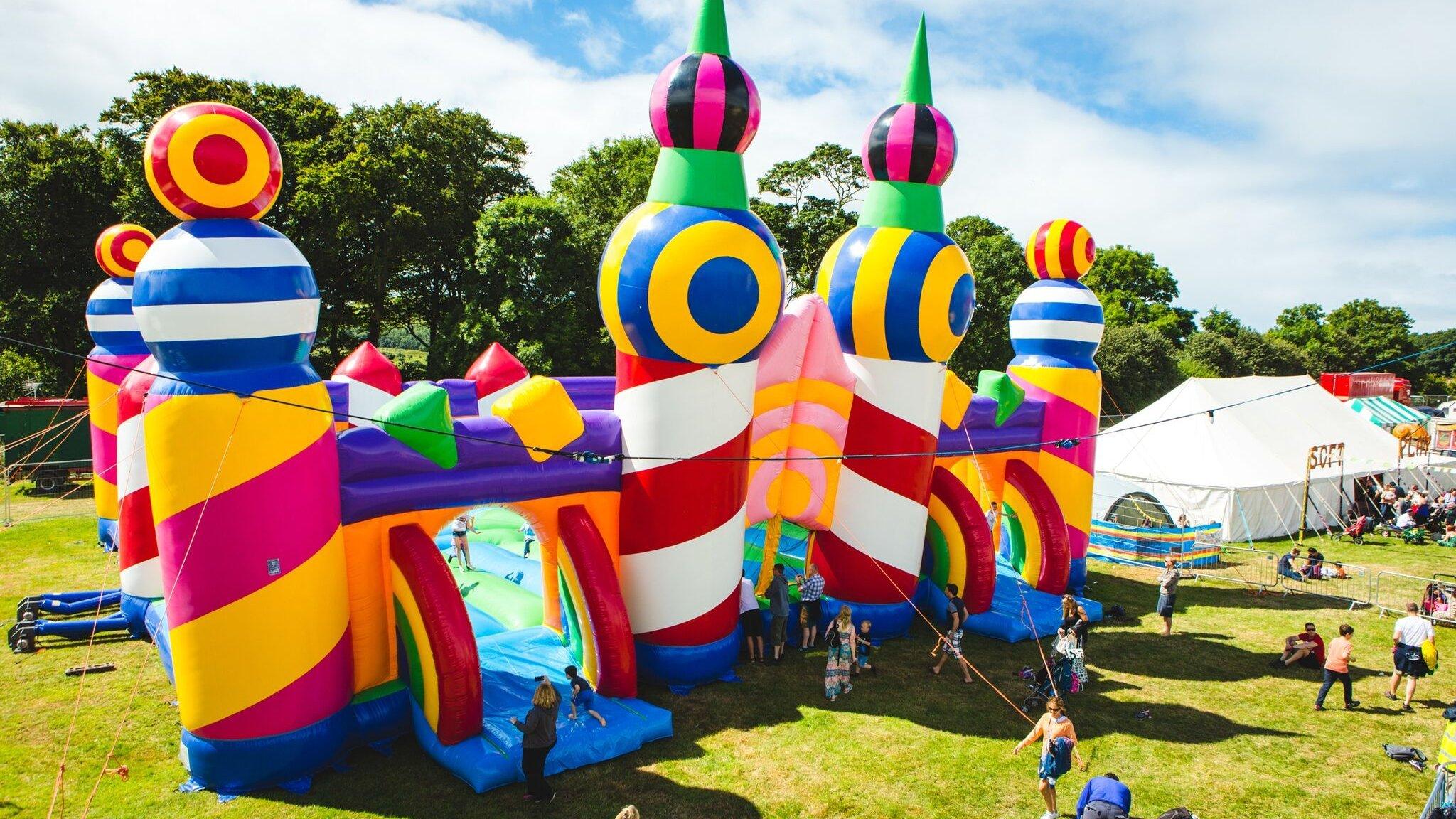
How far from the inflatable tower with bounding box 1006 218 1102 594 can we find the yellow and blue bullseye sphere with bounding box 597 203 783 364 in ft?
18.2

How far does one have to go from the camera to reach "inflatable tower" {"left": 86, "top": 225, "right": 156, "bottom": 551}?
10664 mm

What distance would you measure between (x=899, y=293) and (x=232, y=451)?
6332mm

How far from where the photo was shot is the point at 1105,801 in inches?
201

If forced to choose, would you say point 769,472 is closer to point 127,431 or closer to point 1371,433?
point 127,431

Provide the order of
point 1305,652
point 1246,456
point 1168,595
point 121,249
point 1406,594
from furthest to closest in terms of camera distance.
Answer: point 1246,456, point 1406,594, point 121,249, point 1168,595, point 1305,652

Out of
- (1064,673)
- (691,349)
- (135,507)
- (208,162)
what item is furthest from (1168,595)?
(135,507)

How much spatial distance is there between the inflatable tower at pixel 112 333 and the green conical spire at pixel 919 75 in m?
9.30

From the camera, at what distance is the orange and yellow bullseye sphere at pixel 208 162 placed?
603 cm

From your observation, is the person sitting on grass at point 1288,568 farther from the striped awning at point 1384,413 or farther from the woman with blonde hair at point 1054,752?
the striped awning at point 1384,413

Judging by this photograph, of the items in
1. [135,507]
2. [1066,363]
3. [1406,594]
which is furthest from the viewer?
[1406,594]

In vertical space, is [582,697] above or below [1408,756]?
above

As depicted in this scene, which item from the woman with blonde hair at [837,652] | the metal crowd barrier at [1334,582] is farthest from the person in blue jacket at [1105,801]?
the metal crowd barrier at [1334,582]

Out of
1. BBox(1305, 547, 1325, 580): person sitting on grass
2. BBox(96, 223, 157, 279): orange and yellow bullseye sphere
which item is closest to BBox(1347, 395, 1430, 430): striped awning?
BBox(1305, 547, 1325, 580): person sitting on grass

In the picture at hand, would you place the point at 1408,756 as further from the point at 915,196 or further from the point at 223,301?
the point at 223,301
